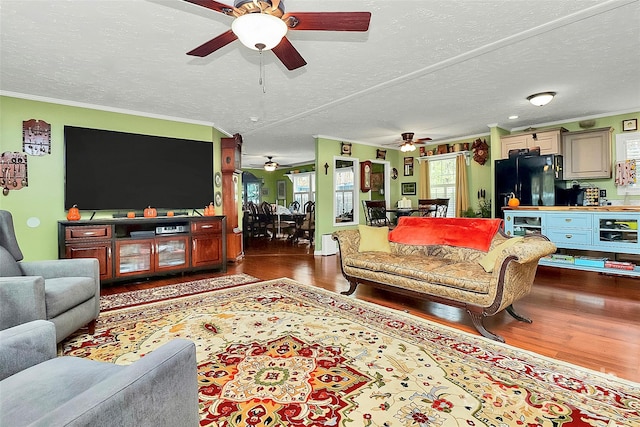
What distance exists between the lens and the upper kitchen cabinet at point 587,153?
16.2 ft

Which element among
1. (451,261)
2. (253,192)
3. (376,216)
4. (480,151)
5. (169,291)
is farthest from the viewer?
(253,192)

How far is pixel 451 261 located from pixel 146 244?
3.90 m

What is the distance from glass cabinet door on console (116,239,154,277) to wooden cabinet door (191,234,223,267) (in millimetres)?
569

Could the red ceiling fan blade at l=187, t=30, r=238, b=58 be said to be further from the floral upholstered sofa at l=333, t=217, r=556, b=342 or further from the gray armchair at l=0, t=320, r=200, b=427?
the floral upholstered sofa at l=333, t=217, r=556, b=342

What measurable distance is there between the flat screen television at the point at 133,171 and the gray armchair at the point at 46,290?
1.94 metres

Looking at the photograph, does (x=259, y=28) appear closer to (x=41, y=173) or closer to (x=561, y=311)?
(x=561, y=311)

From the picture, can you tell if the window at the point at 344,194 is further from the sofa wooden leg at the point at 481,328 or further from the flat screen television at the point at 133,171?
the sofa wooden leg at the point at 481,328

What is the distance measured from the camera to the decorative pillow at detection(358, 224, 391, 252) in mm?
3893

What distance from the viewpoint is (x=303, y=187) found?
39.0 feet

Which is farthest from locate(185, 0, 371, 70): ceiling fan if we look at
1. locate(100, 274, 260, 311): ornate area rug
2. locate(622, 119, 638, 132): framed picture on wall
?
locate(622, 119, 638, 132): framed picture on wall

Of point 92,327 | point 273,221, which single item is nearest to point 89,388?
point 92,327

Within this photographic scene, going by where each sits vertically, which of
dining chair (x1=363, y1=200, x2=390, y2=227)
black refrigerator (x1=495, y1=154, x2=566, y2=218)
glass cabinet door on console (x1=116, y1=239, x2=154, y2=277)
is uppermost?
black refrigerator (x1=495, y1=154, x2=566, y2=218)

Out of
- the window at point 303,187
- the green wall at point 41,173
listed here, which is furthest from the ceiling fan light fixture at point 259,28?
the window at point 303,187

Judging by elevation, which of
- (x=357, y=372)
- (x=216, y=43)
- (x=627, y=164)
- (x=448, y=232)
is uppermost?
(x=216, y=43)
